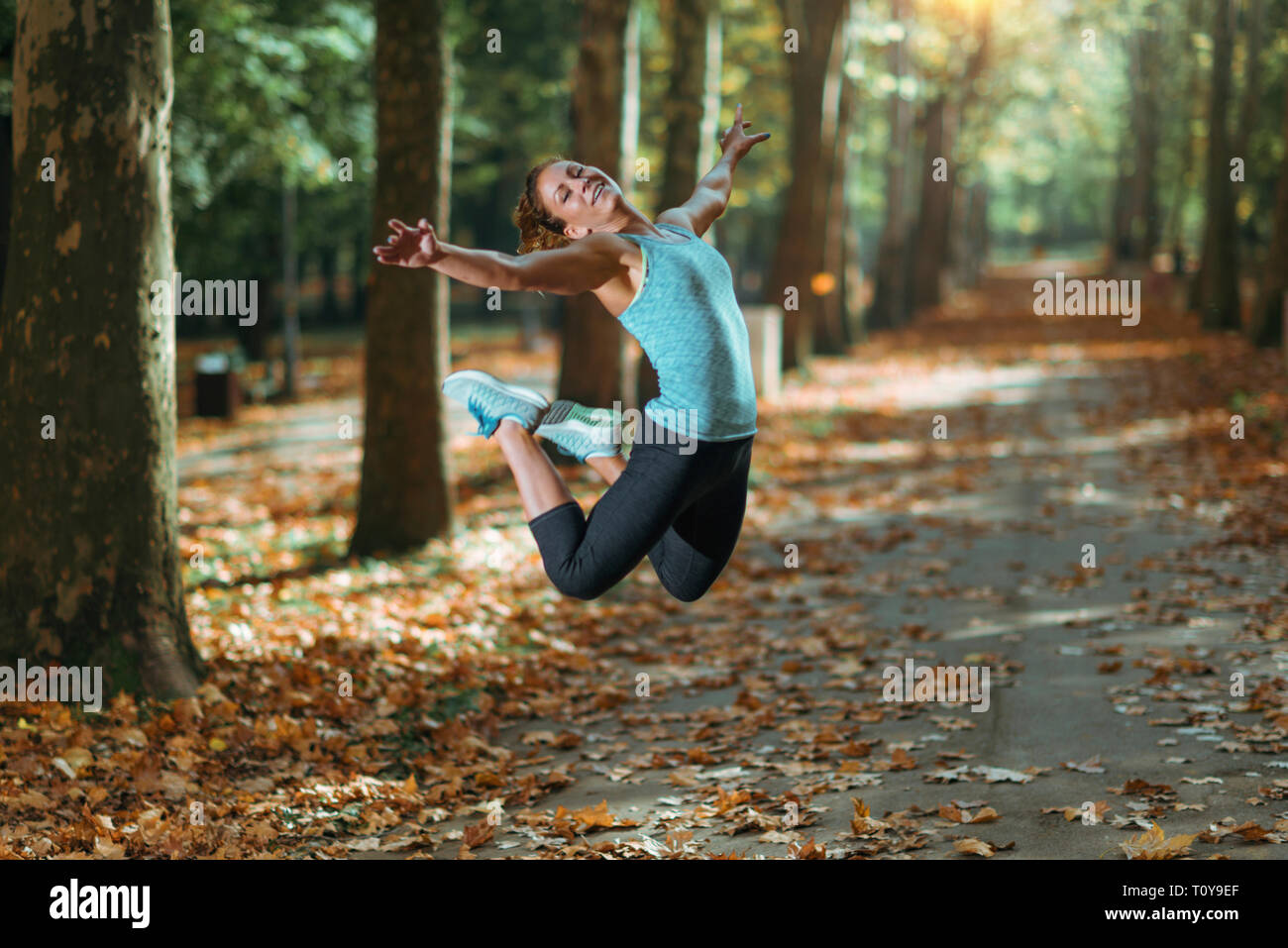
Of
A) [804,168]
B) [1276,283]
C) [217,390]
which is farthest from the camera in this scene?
[804,168]

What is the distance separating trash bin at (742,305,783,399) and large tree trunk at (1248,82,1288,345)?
8.21 metres

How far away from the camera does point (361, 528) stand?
1164 cm

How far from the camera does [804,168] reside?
83.3 ft

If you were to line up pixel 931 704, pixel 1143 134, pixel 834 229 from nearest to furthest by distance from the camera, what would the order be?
pixel 931 704, pixel 834 229, pixel 1143 134

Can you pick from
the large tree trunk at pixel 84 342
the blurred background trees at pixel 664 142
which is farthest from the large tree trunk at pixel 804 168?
the large tree trunk at pixel 84 342

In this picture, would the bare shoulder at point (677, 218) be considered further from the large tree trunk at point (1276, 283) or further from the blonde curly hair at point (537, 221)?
the large tree trunk at point (1276, 283)

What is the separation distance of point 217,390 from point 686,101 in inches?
384

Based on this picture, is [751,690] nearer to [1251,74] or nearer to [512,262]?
[512,262]

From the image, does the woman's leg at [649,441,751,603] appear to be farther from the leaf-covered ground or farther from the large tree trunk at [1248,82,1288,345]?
the large tree trunk at [1248,82,1288,345]

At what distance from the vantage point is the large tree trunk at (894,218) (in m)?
33.7

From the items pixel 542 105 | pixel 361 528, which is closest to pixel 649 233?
pixel 361 528

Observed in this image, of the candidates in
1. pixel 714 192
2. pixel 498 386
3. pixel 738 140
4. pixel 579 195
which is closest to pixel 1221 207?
pixel 738 140

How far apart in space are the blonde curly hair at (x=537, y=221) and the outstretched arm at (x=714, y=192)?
41 centimetres

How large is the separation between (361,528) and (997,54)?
39.9 m
